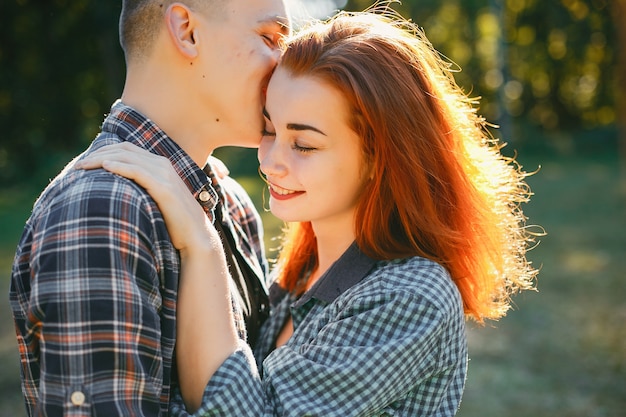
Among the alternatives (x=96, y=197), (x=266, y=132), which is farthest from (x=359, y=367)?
(x=266, y=132)

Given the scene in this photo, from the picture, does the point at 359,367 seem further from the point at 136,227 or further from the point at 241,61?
the point at 241,61

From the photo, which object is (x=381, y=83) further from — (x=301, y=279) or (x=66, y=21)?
(x=66, y=21)

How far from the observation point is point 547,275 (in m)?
7.63

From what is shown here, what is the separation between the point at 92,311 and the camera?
5.51 feet

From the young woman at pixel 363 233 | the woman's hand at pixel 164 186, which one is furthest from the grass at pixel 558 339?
the woman's hand at pixel 164 186

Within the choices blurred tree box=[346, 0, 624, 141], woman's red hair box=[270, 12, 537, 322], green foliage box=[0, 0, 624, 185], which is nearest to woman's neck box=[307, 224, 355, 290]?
woman's red hair box=[270, 12, 537, 322]

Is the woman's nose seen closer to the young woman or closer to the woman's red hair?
the young woman

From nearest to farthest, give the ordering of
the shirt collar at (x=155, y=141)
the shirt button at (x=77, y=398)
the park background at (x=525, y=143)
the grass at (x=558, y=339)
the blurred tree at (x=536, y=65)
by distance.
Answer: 1. the shirt button at (x=77, y=398)
2. the shirt collar at (x=155, y=141)
3. the grass at (x=558, y=339)
4. the park background at (x=525, y=143)
5. the blurred tree at (x=536, y=65)

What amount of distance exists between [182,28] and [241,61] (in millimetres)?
223

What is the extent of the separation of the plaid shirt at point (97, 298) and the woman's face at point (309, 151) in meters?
0.59

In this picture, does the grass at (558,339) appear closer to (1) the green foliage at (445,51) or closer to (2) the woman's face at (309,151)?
(2) the woman's face at (309,151)

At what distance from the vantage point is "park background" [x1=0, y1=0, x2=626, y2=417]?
17.3 feet

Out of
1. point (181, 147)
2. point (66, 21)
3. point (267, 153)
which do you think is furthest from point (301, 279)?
point (66, 21)

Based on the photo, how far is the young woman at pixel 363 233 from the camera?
6.33ft
